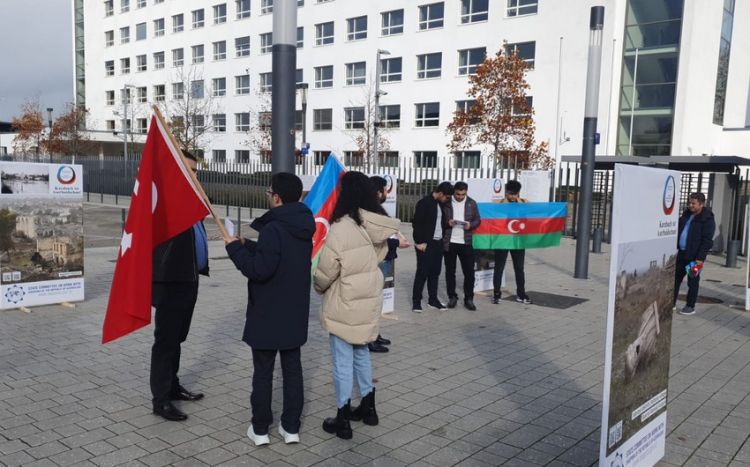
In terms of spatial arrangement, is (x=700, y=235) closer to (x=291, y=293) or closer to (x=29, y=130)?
(x=291, y=293)

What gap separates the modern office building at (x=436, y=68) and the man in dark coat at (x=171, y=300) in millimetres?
21511

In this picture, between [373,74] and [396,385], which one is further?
[373,74]

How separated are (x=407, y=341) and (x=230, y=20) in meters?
55.0

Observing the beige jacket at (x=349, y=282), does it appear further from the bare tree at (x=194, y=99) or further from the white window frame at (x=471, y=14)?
the bare tree at (x=194, y=99)

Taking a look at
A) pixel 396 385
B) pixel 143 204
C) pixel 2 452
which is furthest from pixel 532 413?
pixel 2 452

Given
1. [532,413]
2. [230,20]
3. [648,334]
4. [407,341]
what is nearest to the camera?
[648,334]

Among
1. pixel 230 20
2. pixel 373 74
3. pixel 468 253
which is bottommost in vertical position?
pixel 468 253

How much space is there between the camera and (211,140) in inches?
2345

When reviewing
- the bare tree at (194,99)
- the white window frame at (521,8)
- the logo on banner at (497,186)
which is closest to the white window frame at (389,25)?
the white window frame at (521,8)

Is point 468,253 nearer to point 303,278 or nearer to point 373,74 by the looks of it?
point 303,278

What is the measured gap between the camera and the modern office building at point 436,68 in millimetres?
37438

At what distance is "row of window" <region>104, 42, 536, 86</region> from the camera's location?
1671 inches

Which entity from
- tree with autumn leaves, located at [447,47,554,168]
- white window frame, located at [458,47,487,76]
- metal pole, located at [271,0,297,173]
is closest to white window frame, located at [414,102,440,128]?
white window frame, located at [458,47,487,76]

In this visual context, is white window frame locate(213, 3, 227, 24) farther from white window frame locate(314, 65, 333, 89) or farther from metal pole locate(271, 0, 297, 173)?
metal pole locate(271, 0, 297, 173)
